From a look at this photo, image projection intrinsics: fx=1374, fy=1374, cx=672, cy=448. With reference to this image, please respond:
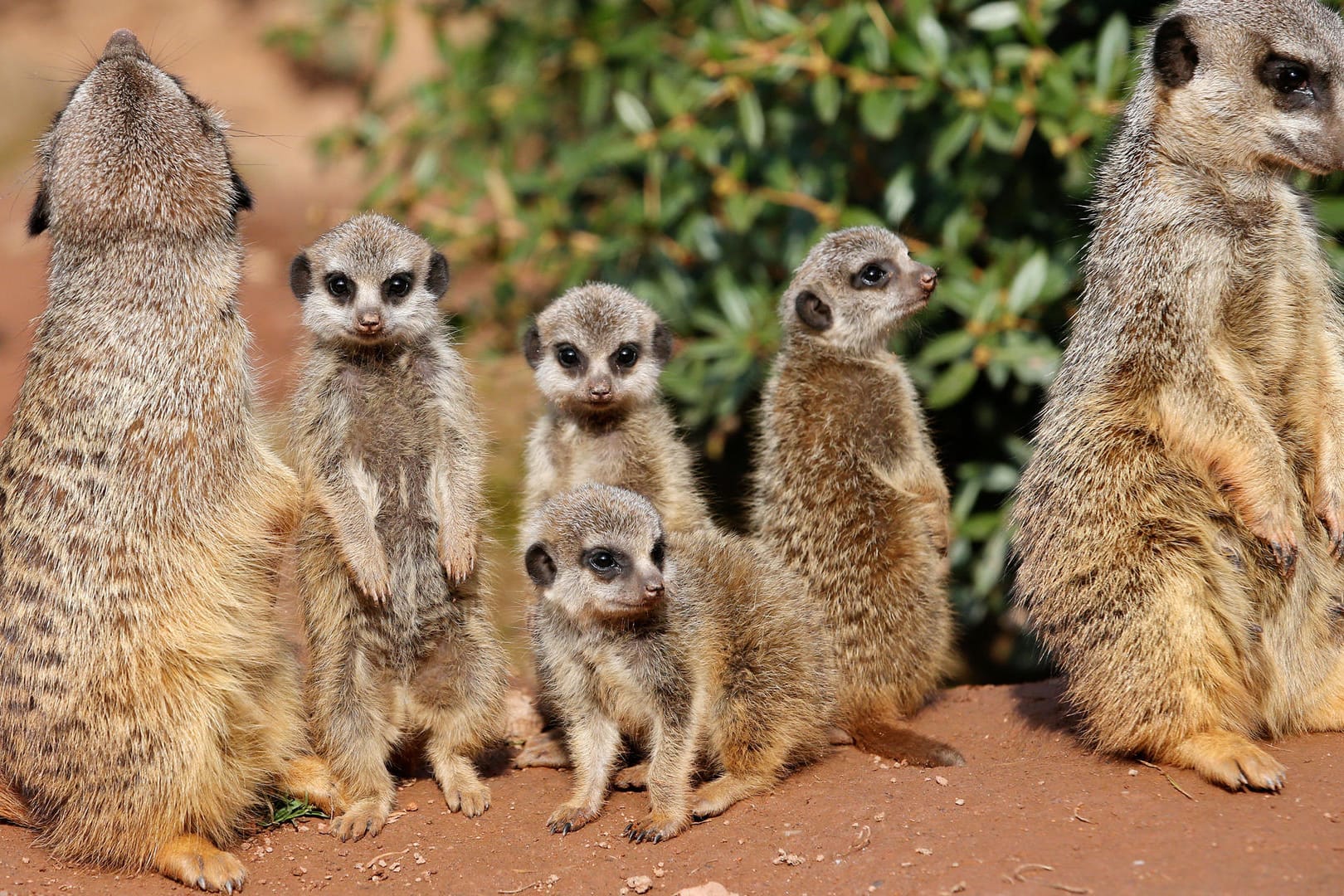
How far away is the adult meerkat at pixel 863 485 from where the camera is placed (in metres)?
4.04

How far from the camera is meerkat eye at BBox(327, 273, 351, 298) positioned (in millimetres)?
3938

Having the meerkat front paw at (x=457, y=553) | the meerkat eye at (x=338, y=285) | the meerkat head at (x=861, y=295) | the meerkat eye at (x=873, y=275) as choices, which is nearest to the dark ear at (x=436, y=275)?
the meerkat eye at (x=338, y=285)

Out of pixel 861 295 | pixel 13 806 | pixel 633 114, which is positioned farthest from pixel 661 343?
pixel 13 806

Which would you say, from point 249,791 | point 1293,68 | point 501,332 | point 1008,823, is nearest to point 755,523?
point 1008,823

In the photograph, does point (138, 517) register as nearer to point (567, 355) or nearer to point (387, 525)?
point (387, 525)

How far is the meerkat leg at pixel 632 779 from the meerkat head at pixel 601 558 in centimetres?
48

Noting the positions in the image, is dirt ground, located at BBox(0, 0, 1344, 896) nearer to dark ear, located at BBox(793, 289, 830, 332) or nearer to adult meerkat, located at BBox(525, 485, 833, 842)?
adult meerkat, located at BBox(525, 485, 833, 842)

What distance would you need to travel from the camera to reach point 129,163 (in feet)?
11.6

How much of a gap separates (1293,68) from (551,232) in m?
3.25

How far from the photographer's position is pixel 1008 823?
3.27m

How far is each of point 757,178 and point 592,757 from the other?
9.13 feet

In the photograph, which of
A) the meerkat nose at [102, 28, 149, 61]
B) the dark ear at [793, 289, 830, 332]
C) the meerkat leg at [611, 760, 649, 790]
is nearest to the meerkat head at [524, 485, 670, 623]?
the meerkat leg at [611, 760, 649, 790]

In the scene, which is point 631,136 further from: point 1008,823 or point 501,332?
point 1008,823

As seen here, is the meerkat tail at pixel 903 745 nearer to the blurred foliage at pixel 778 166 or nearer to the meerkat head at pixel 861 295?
the meerkat head at pixel 861 295
